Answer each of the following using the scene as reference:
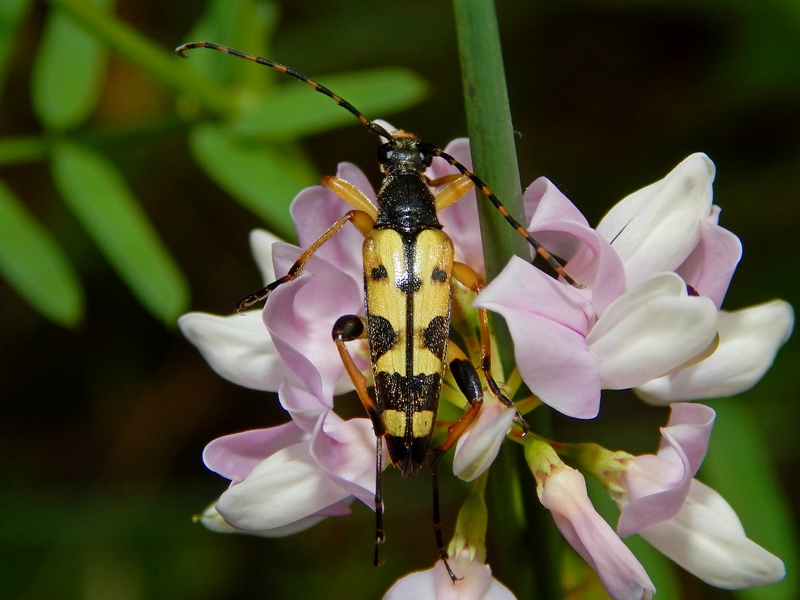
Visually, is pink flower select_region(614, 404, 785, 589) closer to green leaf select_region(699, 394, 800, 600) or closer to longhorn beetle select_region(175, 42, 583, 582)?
longhorn beetle select_region(175, 42, 583, 582)

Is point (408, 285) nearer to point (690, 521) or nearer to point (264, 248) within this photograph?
point (264, 248)

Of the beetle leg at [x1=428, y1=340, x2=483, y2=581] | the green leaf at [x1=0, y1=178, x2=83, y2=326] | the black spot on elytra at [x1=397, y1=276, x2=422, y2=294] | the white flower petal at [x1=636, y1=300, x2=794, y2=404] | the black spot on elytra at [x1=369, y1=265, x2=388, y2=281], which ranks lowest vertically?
the beetle leg at [x1=428, y1=340, x2=483, y2=581]

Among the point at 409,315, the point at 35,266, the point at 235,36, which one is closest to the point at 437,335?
the point at 409,315

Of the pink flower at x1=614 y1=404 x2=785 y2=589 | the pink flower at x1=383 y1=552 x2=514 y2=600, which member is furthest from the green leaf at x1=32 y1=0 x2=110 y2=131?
the pink flower at x1=614 y1=404 x2=785 y2=589

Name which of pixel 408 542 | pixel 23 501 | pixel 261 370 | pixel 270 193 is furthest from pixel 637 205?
pixel 23 501

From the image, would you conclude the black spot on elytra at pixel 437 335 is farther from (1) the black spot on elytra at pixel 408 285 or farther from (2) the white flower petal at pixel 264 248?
(2) the white flower petal at pixel 264 248

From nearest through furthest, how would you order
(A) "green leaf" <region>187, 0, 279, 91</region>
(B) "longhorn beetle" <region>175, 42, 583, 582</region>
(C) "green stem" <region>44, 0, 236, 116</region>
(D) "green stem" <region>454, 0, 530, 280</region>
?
(D) "green stem" <region>454, 0, 530, 280</region> → (B) "longhorn beetle" <region>175, 42, 583, 582</region> → (C) "green stem" <region>44, 0, 236, 116</region> → (A) "green leaf" <region>187, 0, 279, 91</region>
